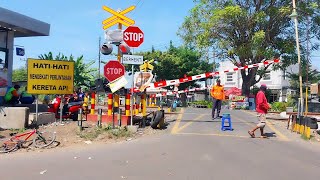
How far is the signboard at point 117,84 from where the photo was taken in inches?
496

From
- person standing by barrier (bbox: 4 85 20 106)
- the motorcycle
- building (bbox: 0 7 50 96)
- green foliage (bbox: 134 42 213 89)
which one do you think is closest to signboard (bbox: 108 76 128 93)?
the motorcycle

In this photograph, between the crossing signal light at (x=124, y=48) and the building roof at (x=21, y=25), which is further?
the building roof at (x=21, y=25)

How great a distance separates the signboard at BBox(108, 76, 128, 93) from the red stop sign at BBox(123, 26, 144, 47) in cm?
116

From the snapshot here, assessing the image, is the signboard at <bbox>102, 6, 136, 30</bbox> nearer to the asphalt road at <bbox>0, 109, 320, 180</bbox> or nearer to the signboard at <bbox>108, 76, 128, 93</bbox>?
Answer: the signboard at <bbox>108, 76, 128, 93</bbox>

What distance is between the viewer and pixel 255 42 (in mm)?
31172

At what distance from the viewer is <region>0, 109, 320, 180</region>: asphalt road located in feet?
24.0

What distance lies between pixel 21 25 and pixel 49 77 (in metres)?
5.93

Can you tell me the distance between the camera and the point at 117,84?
Result: 41.5 feet

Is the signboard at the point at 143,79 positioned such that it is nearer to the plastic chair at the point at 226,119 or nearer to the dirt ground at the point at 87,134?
the dirt ground at the point at 87,134

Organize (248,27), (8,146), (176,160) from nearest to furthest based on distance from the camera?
1. (176,160)
2. (8,146)
3. (248,27)

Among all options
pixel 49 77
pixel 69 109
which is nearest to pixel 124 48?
pixel 49 77

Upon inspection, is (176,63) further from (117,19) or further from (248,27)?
(117,19)

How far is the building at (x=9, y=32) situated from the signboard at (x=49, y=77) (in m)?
5.04

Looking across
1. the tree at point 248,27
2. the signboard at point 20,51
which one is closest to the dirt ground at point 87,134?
the signboard at point 20,51
